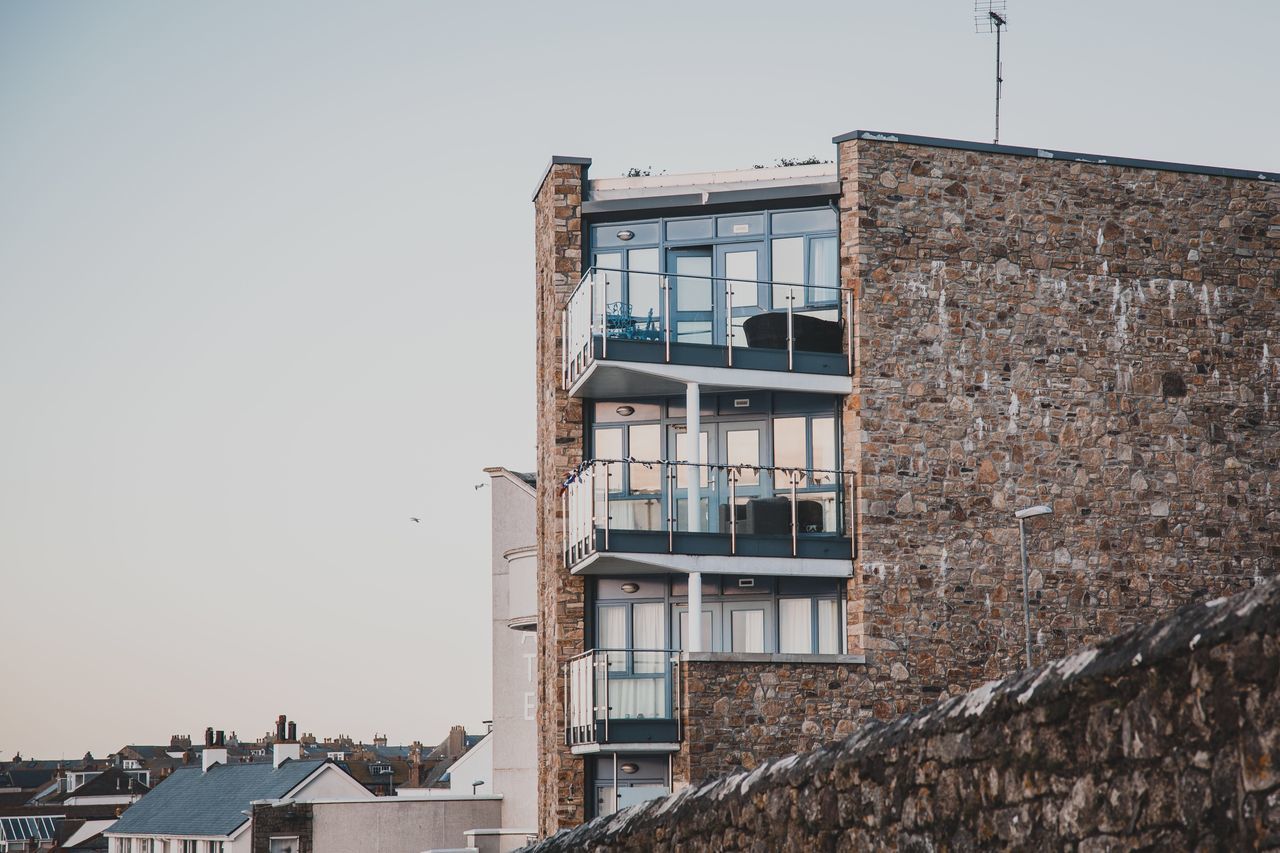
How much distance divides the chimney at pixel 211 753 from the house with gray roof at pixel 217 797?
0.04m

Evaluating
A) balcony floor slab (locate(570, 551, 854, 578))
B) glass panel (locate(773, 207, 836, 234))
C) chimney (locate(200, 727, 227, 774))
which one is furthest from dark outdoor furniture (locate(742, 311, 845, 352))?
chimney (locate(200, 727, 227, 774))

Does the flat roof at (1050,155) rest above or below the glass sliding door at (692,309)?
above

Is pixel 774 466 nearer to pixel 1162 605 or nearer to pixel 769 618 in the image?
pixel 769 618

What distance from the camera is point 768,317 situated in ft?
75.4

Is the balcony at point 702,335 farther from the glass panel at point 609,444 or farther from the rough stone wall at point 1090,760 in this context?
the rough stone wall at point 1090,760

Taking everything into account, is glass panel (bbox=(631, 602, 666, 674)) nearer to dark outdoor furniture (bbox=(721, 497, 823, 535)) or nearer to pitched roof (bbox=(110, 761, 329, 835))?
dark outdoor furniture (bbox=(721, 497, 823, 535))

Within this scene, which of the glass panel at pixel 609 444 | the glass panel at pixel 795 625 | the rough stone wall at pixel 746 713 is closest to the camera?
the rough stone wall at pixel 746 713

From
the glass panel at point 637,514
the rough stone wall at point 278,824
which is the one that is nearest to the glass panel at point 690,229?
the glass panel at point 637,514

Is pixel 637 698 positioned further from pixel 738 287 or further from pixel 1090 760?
pixel 1090 760

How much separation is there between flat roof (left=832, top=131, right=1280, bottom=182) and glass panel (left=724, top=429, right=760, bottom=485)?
4239 mm

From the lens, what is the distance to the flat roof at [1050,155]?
2298 centimetres

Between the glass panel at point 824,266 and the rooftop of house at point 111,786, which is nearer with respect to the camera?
the glass panel at point 824,266

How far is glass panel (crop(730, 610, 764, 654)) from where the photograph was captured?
2297 cm

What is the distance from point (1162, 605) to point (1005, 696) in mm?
18556
